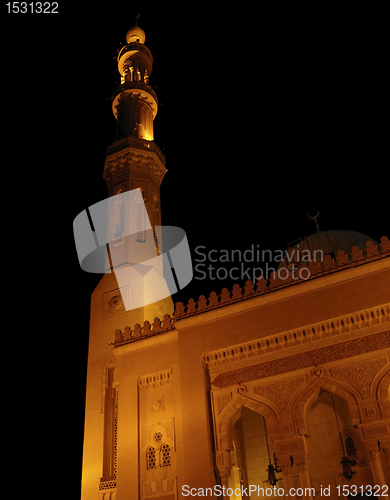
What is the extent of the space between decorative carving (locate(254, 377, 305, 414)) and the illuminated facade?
18mm

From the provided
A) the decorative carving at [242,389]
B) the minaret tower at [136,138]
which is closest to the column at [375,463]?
the decorative carving at [242,389]

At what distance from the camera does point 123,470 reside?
377 inches

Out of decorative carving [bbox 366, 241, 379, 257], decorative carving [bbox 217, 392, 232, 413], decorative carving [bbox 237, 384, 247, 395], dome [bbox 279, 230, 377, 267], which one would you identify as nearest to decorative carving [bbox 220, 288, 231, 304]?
decorative carving [bbox 237, 384, 247, 395]

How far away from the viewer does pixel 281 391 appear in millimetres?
8922

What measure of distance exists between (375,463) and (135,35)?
19.1m

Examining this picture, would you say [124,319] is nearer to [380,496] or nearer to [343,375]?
[343,375]

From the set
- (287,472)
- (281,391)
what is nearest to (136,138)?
(281,391)

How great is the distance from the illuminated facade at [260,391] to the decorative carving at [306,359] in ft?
0.06

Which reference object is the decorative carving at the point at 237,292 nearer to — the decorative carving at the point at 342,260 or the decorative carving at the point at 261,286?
the decorative carving at the point at 261,286

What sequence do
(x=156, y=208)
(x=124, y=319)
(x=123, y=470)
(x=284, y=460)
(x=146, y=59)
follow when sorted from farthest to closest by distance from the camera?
(x=146, y=59) < (x=156, y=208) < (x=124, y=319) < (x=123, y=470) < (x=284, y=460)

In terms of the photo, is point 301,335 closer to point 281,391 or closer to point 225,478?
point 281,391

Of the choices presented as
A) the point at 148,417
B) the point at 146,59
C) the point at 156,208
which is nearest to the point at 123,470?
the point at 148,417

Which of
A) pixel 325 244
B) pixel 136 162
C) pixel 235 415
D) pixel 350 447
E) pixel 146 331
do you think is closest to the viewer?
pixel 235 415

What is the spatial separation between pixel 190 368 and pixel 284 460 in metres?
2.50
